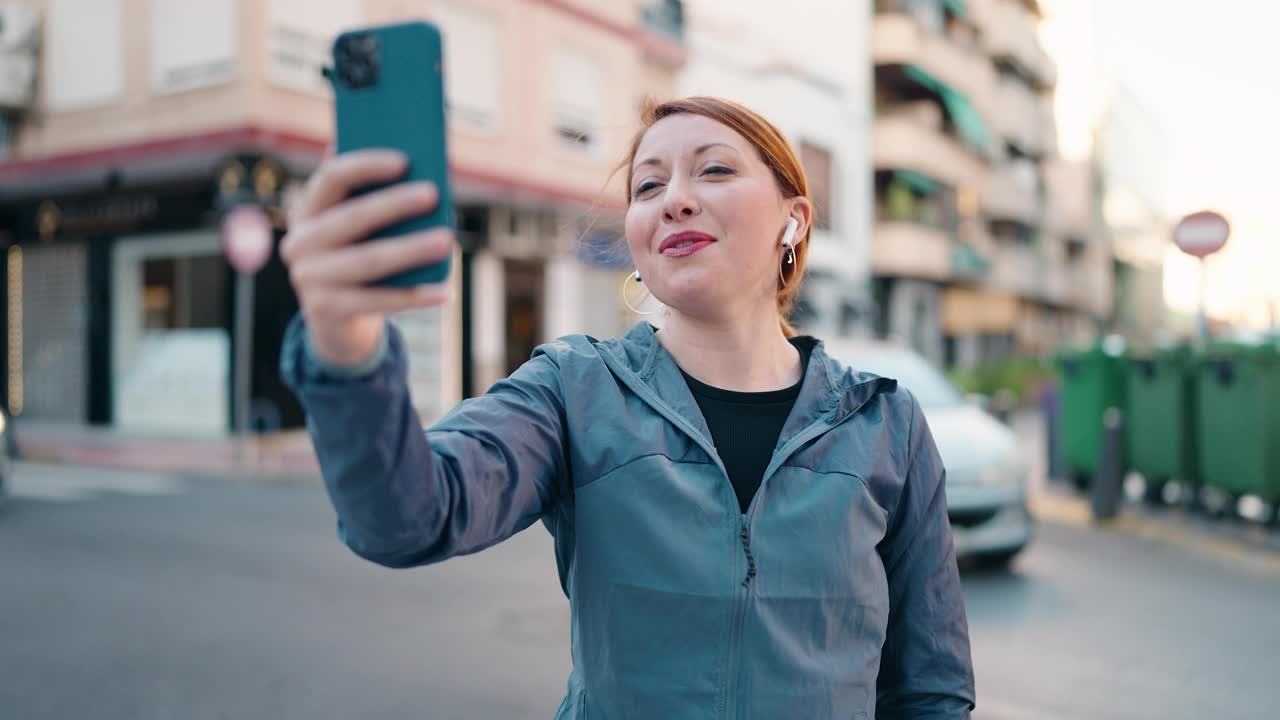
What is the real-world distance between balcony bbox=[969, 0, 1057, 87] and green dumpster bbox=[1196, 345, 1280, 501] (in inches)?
1184

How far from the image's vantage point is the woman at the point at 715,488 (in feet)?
4.85

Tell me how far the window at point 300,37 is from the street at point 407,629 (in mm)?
8712

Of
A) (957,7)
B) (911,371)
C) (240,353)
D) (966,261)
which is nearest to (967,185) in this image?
(966,261)

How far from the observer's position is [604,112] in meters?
21.4

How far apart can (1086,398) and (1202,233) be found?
79.8 inches

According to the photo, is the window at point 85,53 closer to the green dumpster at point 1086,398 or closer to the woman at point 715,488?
the green dumpster at point 1086,398

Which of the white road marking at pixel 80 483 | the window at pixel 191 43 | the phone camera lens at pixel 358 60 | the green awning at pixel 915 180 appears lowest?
the white road marking at pixel 80 483

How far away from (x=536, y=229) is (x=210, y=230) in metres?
6.07

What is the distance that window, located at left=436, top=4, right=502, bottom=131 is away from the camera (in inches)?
706

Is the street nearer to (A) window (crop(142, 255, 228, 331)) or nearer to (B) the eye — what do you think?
(B) the eye

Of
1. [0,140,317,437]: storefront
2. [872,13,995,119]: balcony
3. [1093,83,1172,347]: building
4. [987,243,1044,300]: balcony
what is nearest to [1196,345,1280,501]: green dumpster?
[0,140,317,437]: storefront

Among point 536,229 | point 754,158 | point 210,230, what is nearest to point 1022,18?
point 536,229

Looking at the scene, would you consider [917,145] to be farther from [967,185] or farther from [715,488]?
[715,488]

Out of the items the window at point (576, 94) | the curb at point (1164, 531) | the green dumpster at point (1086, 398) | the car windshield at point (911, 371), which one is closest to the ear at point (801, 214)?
the car windshield at point (911, 371)
